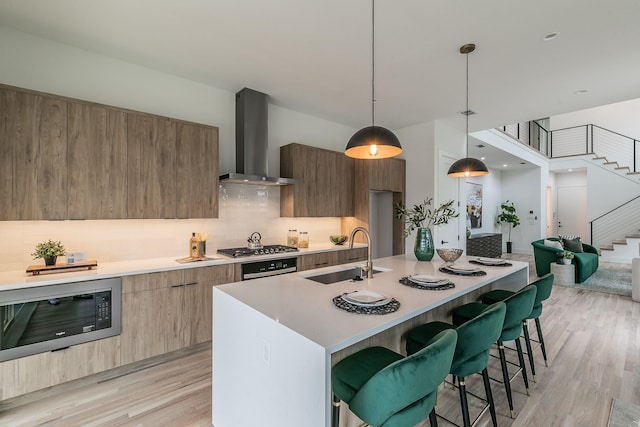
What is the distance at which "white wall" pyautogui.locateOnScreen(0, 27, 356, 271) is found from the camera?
2.53 m

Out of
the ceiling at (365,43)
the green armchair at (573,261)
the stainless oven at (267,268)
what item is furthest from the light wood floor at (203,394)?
the green armchair at (573,261)

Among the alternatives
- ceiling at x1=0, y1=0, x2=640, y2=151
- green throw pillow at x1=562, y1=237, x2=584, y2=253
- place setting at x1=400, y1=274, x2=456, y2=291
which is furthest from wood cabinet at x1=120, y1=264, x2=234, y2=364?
green throw pillow at x1=562, y1=237, x2=584, y2=253

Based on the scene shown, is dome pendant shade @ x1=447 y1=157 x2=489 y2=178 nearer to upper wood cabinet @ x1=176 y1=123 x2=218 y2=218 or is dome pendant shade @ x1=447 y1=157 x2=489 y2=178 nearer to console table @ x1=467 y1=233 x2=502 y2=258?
upper wood cabinet @ x1=176 y1=123 x2=218 y2=218

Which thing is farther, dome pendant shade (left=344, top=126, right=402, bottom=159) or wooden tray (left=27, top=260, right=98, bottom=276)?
wooden tray (left=27, top=260, right=98, bottom=276)

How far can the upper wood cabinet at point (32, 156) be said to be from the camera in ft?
7.27

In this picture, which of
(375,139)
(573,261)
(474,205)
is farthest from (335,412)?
(474,205)

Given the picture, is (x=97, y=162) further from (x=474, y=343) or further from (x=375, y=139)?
(x=474, y=343)

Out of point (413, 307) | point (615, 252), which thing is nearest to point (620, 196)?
point (615, 252)

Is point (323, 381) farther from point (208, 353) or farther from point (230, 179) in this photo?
point (230, 179)

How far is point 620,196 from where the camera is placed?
27.4 feet

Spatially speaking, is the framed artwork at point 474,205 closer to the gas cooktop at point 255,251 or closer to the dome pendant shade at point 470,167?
the dome pendant shade at point 470,167

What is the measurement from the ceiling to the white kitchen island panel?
7.19 feet

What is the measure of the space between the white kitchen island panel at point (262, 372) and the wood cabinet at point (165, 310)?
1.13 m

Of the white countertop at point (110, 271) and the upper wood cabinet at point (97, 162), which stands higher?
the upper wood cabinet at point (97, 162)
